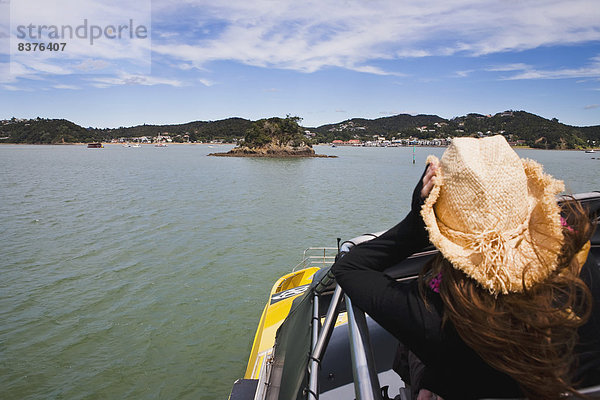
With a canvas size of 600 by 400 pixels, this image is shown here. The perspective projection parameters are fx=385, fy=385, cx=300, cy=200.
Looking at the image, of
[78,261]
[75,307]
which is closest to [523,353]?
[75,307]

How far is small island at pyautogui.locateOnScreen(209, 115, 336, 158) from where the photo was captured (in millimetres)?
102312

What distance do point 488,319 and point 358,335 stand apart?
0.70 metres

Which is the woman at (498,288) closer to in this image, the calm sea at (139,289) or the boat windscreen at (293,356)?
the calm sea at (139,289)

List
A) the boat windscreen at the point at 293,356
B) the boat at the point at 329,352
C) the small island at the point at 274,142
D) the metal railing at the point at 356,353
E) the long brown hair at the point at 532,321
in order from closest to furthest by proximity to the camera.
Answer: the long brown hair at the point at 532,321 < the metal railing at the point at 356,353 < the boat at the point at 329,352 < the boat windscreen at the point at 293,356 < the small island at the point at 274,142

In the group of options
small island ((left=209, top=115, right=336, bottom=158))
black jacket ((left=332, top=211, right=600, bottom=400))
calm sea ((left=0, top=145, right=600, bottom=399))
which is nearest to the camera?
black jacket ((left=332, top=211, right=600, bottom=400))

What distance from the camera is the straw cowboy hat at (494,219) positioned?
1153 mm

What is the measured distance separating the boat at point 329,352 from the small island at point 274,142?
326ft

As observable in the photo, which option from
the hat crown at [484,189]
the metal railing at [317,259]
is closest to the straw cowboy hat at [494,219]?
the hat crown at [484,189]

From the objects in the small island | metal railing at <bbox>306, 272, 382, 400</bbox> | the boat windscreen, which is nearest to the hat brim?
metal railing at <bbox>306, 272, 382, 400</bbox>

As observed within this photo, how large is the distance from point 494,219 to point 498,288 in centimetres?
21

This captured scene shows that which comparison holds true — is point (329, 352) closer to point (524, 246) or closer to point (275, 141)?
point (524, 246)

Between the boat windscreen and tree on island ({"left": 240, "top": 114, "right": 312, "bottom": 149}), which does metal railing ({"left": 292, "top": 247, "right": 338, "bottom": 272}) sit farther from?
tree on island ({"left": 240, "top": 114, "right": 312, "bottom": 149})

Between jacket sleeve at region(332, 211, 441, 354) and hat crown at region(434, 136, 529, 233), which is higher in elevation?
hat crown at region(434, 136, 529, 233)

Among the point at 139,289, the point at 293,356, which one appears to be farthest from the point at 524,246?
the point at 139,289
